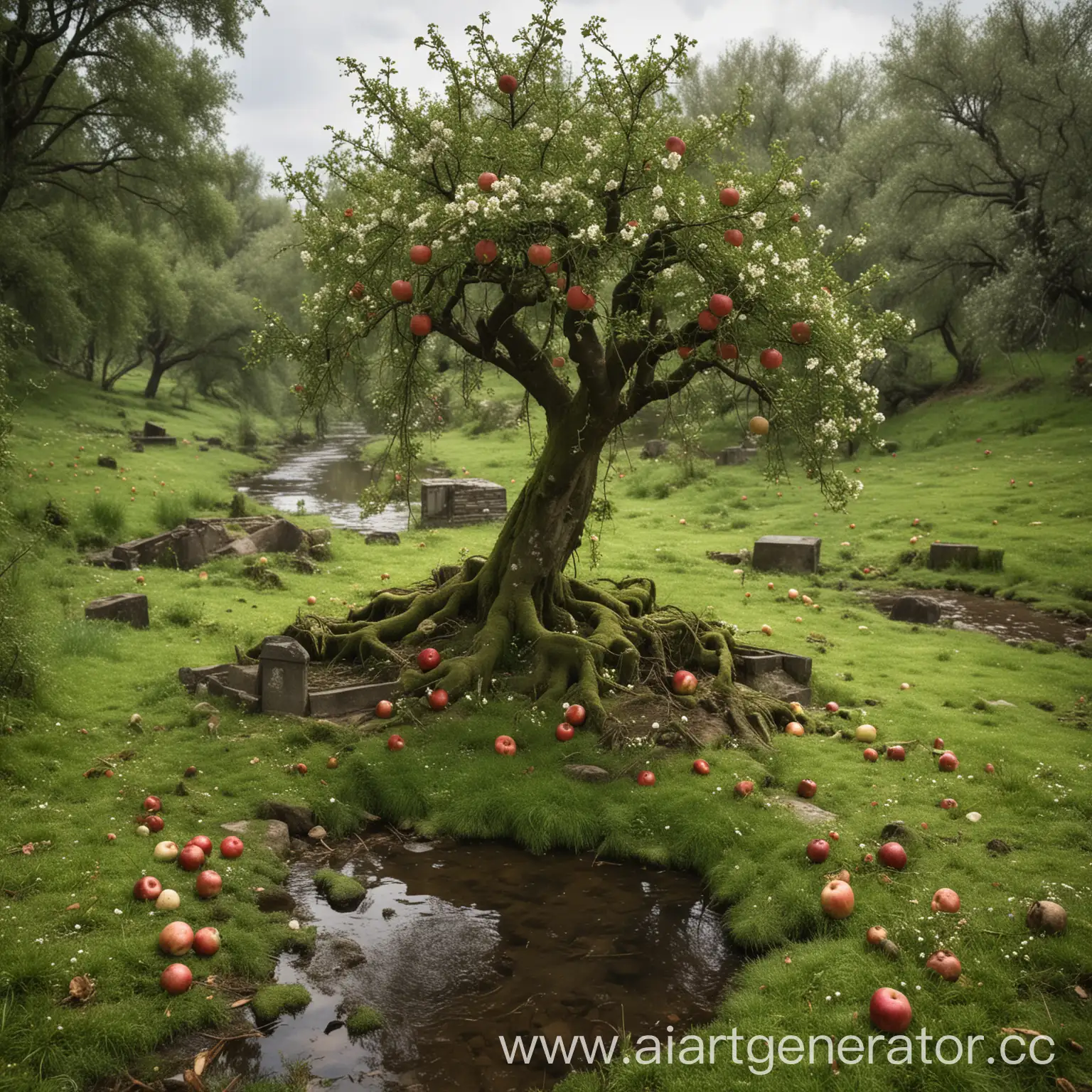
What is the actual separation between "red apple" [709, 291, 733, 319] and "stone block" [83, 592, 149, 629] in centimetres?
1044

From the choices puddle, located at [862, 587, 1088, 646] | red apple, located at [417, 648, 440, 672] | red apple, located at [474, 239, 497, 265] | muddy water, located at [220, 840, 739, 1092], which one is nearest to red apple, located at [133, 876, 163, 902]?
muddy water, located at [220, 840, 739, 1092]

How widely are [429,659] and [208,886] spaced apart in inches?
191

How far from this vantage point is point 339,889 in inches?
334

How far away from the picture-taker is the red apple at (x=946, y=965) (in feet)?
21.7

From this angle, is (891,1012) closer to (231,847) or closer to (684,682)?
(231,847)

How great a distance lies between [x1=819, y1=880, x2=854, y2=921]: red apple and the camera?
25.0 feet

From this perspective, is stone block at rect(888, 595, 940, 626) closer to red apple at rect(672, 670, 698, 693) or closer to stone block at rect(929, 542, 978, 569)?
stone block at rect(929, 542, 978, 569)

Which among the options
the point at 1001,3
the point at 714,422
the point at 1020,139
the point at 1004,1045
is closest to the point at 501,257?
the point at 1004,1045

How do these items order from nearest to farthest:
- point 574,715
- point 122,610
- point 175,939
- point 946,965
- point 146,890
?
point 946,965
point 175,939
point 146,890
point 574,715
point 122,610

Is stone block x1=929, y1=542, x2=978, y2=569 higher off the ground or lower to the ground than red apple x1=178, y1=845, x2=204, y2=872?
higher

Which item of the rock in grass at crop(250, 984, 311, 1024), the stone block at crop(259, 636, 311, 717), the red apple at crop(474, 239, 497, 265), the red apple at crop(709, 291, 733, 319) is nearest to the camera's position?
the rock in grass at crop(250, 984, 311, 1024)

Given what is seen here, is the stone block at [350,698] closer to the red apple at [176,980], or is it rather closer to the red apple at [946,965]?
the red apple at [176,980]

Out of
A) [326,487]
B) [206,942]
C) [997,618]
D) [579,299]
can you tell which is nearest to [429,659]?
[579,299]

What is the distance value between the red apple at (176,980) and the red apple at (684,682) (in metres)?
6.86
